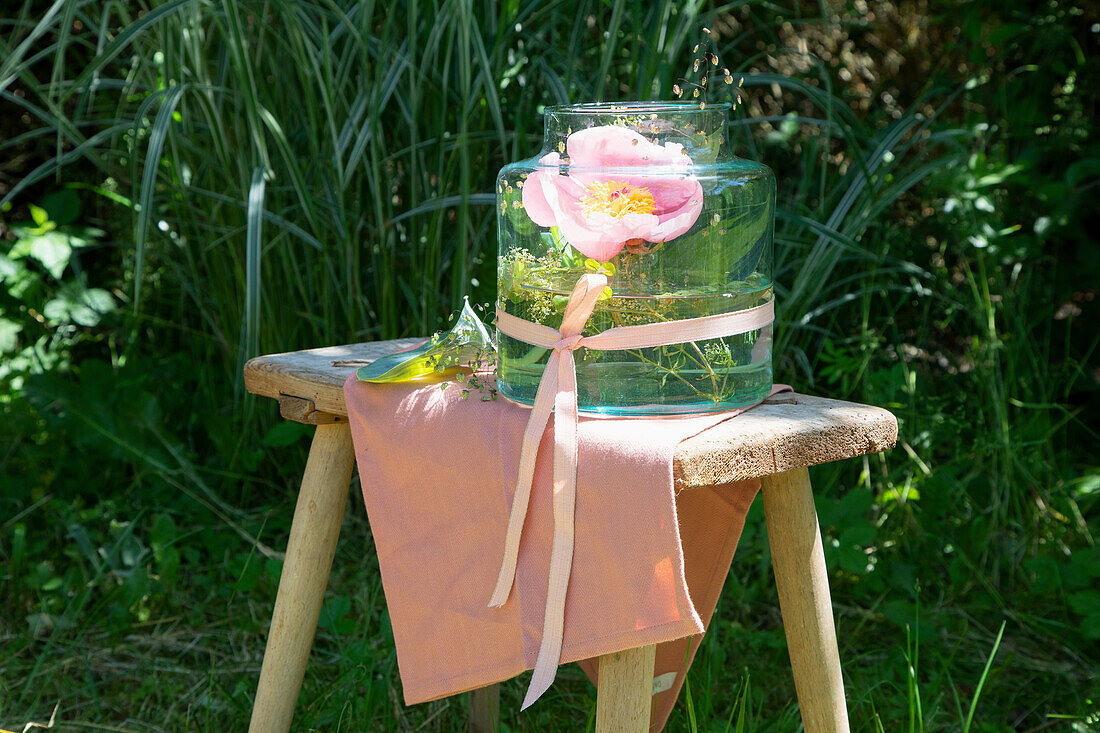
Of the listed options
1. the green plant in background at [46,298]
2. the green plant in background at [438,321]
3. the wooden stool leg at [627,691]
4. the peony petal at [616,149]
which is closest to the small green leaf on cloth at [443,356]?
the peony petal at [616,149]

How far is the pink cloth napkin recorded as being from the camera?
0.77 metres

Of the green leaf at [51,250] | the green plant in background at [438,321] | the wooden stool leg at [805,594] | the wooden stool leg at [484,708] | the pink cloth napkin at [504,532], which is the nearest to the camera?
the pink cloth napkin at [504,532]

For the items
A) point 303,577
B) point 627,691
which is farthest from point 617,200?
point 303,577

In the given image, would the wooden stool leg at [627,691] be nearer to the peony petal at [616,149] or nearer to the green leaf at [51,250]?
the peony petal at [616,149]

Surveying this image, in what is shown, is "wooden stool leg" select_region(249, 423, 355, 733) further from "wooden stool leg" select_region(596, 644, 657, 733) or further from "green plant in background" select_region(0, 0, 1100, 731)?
"wooden stool leg" select_region(596, 644, 657, 733)

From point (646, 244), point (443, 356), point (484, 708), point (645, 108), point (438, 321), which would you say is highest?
point (645, 108)

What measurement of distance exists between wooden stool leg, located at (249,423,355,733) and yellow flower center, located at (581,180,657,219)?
1.40ft

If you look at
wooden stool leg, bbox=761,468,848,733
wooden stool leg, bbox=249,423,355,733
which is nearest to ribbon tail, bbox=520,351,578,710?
wooden stool leg, bbox=761,468,848,733

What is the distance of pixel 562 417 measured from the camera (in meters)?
0.81

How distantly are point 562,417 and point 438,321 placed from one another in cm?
84

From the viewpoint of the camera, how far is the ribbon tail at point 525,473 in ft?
2.72

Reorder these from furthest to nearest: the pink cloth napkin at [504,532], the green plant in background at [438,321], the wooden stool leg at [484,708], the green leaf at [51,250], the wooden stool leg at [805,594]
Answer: the green leaf at [51,250] → the green plant in background at [438,321] → the wooden stool leg at [484,708] → the wooden stool leg at [805,594] → the pink cloth napkin at [504,532]

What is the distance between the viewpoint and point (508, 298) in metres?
0.90

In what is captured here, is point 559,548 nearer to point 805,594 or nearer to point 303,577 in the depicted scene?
point 805,594
